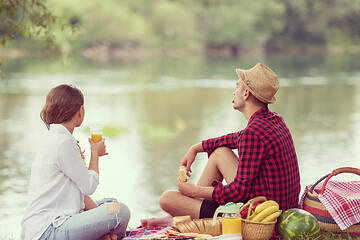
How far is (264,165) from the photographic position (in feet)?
11.0

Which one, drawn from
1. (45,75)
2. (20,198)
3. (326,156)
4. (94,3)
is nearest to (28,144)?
(20,198)

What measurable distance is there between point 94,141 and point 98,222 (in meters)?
0.43

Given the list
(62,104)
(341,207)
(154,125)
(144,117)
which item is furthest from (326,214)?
(144,117)

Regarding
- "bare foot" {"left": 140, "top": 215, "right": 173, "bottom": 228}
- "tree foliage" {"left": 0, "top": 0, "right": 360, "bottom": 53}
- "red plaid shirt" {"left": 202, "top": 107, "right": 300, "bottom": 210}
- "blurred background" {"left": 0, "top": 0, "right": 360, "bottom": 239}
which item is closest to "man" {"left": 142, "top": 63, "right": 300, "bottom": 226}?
"red plaid shirt" {"left": 202, "top": 107, "right": 300, "bottom": 210}

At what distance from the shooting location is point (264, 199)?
11.0 ft

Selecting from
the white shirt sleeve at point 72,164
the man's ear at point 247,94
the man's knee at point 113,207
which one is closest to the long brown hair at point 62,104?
the white shirt sleeve at point 72,164

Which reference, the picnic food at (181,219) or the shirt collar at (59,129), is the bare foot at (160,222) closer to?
the picnic food at (181,219)

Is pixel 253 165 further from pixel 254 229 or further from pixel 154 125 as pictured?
pixel 154 125

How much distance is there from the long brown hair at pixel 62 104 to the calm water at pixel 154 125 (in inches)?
104

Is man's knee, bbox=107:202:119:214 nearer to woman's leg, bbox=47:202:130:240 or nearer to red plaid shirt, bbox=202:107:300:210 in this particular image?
woman's leg, bbox=47:202:130:240

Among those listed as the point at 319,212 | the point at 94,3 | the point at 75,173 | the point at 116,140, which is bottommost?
the point at 116,140

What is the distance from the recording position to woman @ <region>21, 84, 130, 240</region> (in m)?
3.01

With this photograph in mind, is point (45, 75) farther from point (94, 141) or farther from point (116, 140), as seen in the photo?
point (94, 141)

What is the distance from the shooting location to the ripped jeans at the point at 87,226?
3.01 metres
